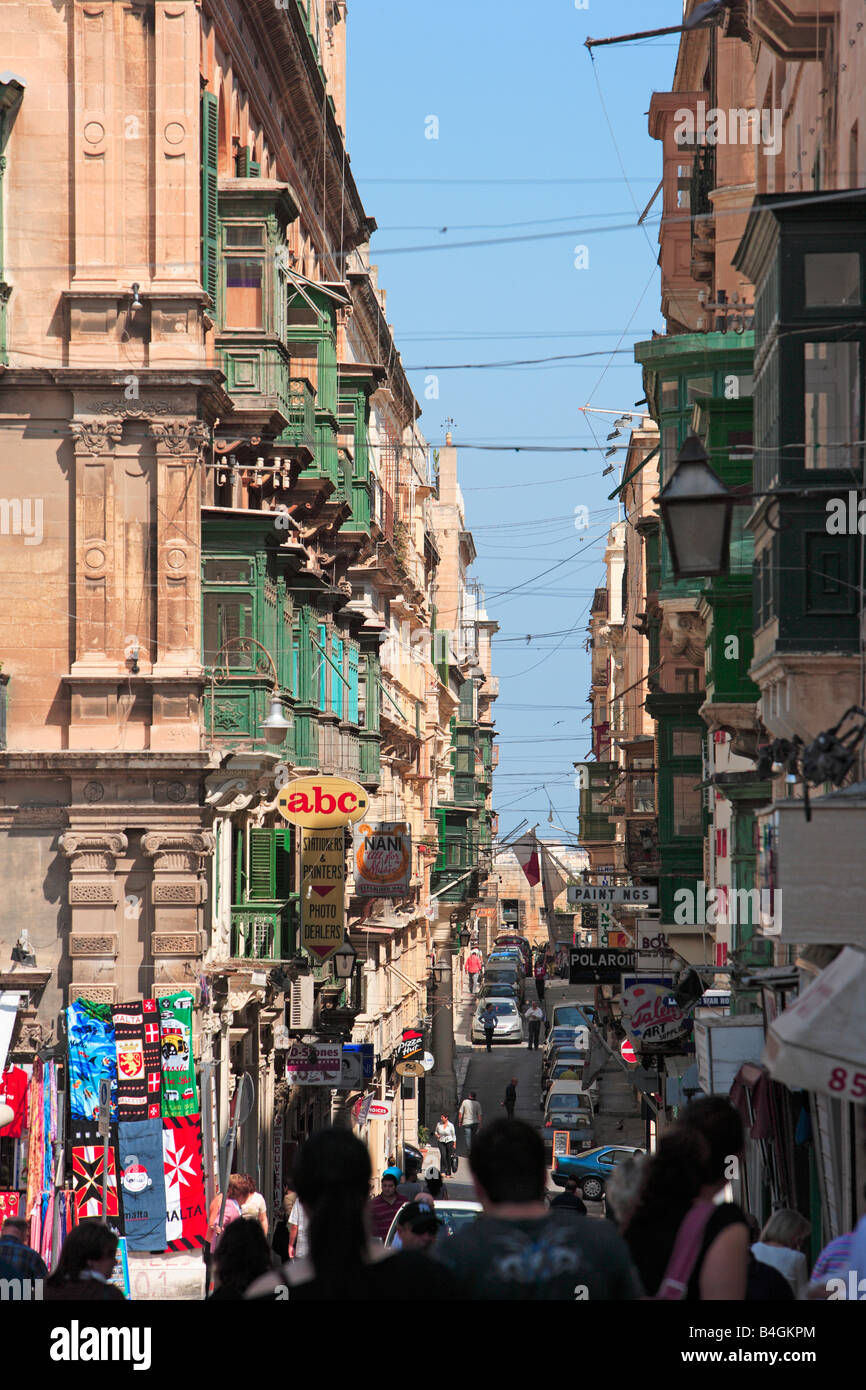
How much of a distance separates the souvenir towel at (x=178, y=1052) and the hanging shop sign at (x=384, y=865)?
1211 cm

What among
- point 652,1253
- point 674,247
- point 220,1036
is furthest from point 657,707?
point 652,1253

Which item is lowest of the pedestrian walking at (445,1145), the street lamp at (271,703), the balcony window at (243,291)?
the pedestrian walking at (445,1145)

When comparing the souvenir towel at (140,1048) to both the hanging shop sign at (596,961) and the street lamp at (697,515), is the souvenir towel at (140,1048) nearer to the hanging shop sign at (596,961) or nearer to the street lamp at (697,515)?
the hanging shop sign at (596,961)

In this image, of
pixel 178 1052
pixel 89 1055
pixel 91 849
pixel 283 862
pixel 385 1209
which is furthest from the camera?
pixel 283 862

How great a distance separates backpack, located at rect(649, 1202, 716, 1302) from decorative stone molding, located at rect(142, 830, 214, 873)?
17.9m

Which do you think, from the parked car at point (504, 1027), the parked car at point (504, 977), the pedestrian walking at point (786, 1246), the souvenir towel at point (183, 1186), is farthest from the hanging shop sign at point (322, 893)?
the parked car at point (504, 977)

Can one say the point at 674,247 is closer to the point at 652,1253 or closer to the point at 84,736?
the point at 84,736

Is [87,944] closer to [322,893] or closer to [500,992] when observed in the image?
[322,893]

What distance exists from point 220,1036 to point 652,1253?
20.6 metres

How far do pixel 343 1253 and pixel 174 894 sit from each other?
742 inches

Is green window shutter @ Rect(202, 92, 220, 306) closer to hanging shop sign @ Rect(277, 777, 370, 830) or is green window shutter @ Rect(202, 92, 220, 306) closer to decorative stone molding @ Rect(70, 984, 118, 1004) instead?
hanging shop sign @ Rect(277, 777, 370, 830)

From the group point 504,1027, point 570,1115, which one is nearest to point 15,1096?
point 570,1115

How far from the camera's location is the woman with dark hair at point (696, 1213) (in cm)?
646

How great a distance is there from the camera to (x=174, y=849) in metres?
24.1
